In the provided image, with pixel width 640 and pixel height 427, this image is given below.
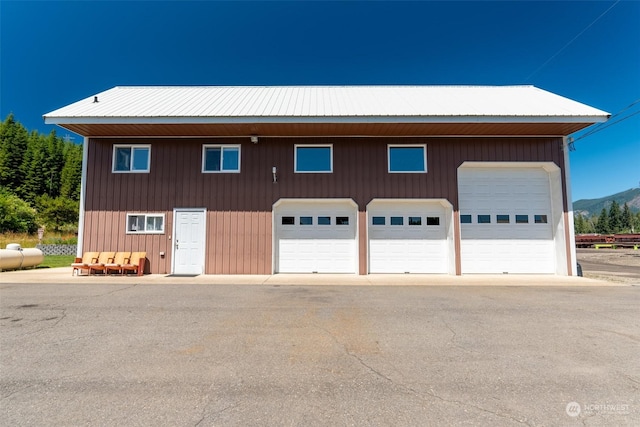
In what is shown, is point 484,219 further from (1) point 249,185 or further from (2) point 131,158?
(2) point 131,158

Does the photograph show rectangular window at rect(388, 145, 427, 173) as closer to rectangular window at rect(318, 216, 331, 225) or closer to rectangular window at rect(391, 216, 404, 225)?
rectangular window at rect(391, 216, 404, 225)

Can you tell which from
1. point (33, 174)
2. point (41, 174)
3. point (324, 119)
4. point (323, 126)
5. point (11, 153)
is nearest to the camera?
point (324, 119)

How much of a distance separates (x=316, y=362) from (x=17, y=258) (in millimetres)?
12985

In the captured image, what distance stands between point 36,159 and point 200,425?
61.4 metres

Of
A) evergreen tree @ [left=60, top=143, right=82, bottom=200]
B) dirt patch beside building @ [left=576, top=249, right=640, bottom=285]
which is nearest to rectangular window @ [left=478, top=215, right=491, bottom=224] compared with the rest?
dirt patch beside building @ [left=576, top=249, right=640, bottom=285]

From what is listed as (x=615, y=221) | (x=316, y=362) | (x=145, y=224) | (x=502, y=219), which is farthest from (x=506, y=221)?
(x=615, y=221)

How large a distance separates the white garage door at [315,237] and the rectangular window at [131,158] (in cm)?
504

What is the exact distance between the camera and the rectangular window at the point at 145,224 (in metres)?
11.0

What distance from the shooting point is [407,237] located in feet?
37.0

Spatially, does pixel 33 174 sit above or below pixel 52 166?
below

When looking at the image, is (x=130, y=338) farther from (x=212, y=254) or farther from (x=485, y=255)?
(x=485, y=255)

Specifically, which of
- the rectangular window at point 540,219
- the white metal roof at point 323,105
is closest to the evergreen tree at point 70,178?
the white metal roof at point 323,105

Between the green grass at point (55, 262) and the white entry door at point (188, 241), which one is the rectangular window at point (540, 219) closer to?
the white entry door at point (188, 241)

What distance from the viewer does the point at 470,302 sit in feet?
21.7
